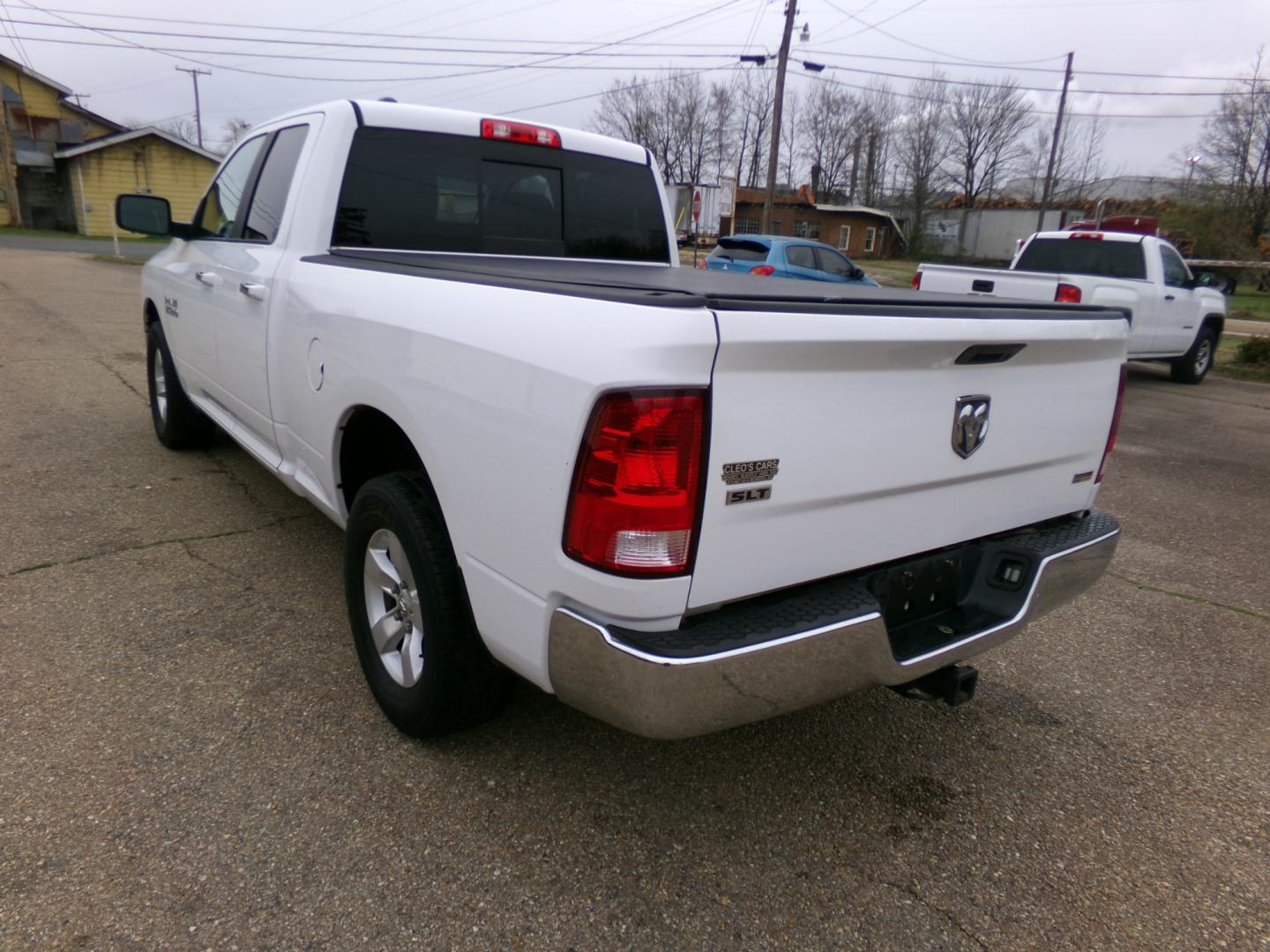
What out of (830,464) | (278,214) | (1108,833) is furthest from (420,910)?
(278,214)

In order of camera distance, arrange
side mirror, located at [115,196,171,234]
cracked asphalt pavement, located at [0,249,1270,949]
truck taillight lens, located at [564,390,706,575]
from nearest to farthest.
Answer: truck taillight lens, located at [564,390,706,575] → cracked asphalt pavement, located at [0,249,1270,949] → side mirror, located at [115,196,171,234]

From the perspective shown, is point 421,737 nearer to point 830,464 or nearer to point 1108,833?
point 830,464

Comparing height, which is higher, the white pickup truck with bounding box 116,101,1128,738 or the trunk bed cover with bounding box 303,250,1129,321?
the trunk bed cover with bounding box 303,250,1129,321

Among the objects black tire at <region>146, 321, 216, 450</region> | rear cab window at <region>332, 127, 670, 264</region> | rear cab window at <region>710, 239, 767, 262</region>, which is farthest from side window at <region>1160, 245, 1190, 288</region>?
black tire at <region>146, 321, 216, 450</region>

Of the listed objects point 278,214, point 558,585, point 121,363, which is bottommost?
point 121,363

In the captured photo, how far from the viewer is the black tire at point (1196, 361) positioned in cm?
1164

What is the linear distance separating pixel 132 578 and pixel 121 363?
6163mm

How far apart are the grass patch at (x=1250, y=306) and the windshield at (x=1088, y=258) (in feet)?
35.8

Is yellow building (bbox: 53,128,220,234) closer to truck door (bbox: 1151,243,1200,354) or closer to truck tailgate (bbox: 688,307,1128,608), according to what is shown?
truck door (bbox: 1151,243,1200,354)

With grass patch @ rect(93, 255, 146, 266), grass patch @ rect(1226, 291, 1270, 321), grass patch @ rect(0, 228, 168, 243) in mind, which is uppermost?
grass patch @ rect(1226, 291, 1270, 321)

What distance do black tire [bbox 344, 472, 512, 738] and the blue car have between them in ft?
38.5

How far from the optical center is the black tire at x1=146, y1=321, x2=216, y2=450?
5.29 metres

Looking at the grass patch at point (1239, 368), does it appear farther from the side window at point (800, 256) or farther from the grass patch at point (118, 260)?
the grass patch at point (118, 260)

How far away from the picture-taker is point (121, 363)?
29.1ft
